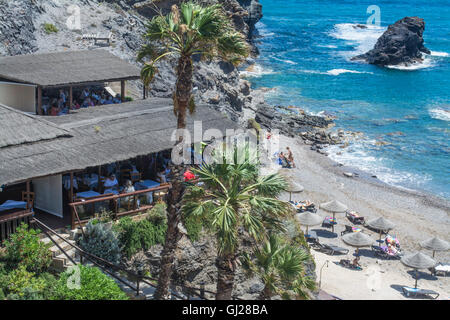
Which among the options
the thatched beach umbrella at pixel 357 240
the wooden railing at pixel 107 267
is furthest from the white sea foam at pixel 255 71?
the wooden railing at pixel 107 267

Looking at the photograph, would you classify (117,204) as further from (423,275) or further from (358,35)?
(358,35)

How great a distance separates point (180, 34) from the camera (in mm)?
15656

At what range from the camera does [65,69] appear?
2727 centimetres

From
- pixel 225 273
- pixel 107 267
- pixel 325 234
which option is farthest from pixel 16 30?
pixel 225 273

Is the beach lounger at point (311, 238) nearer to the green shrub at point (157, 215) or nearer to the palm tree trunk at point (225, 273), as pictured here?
the green shrub at point (157, 215)

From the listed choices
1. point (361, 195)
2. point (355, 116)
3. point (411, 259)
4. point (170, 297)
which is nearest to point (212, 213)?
point (170, 297)

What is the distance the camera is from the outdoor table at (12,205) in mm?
17922

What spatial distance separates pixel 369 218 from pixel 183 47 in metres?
20.5

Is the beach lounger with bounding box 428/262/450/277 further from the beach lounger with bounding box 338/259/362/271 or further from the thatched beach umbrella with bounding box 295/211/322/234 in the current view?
the thatched beach umbrella with bounding box 295/211/322/234

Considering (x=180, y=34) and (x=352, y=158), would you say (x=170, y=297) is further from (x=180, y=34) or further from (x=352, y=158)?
(x=352, y=158)

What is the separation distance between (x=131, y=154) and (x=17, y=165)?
13.3 ft

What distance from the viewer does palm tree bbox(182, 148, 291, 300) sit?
13827 mm

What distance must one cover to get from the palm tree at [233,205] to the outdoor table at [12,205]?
621 centimetres

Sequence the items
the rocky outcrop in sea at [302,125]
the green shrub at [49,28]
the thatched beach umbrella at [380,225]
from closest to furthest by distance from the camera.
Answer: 1. the thatched beach umbrella at [380,225]
2. the green shrub at [49,28]
3. the rocky outcrop in sea at [302,125]
